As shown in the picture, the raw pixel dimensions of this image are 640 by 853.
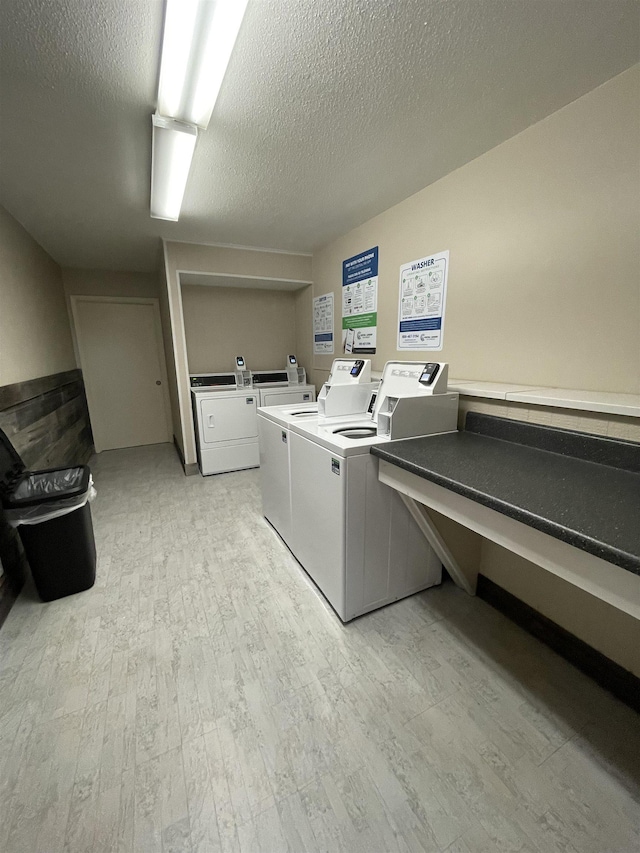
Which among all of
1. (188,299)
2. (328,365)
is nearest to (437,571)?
(328,365)

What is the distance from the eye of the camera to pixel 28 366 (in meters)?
2.49

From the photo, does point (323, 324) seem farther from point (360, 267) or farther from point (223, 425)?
point (223, 425)

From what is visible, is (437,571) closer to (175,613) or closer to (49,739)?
(175,613)

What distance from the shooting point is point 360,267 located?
2.84 metres

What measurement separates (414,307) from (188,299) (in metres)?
2.70

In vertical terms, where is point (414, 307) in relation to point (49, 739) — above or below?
above

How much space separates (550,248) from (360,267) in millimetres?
1596

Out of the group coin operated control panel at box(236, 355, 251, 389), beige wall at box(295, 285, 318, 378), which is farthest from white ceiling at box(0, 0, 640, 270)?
coin operated control panel at box(236, 355, 251, 389)

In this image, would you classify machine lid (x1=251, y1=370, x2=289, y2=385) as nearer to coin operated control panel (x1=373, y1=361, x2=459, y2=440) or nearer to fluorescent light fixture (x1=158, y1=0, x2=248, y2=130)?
coin operated control panel (x1=373, y1=361, x2=459, y2=440)

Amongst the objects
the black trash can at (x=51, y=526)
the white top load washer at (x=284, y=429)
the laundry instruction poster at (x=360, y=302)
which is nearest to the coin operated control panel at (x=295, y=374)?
the laundry instruction poster at (x=360, y=302)

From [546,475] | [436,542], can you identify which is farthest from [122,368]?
[546,475]

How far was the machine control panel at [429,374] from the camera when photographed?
5.42 feet

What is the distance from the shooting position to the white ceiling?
1057mm

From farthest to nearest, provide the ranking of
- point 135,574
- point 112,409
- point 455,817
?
point 112,409 → point 135,574 → point 455,817
